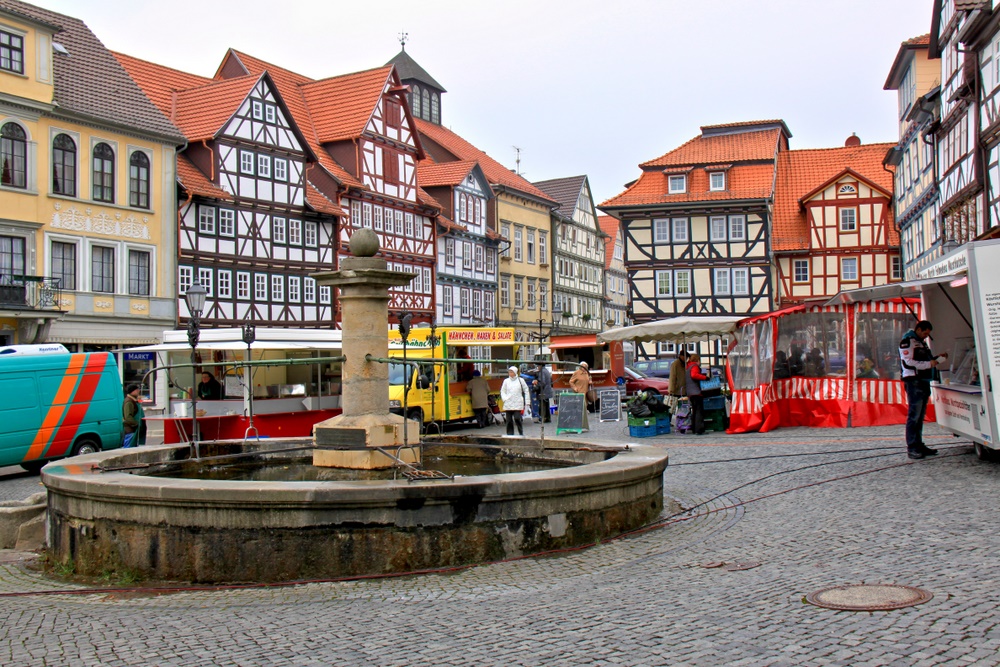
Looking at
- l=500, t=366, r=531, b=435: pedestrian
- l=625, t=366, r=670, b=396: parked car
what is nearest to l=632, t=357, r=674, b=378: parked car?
l=625, t=366, r=670, b=396: parked car

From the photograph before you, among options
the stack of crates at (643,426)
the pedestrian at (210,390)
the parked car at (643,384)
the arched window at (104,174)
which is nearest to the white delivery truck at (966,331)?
the stack of crates at (643,426)

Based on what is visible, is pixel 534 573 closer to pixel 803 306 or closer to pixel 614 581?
pixel 614 581

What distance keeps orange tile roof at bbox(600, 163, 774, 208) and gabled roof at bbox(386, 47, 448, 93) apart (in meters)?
A: 17.3

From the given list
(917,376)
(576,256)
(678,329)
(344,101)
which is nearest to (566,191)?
(576,256)

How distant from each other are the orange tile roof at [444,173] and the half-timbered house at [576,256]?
13370 millimetres

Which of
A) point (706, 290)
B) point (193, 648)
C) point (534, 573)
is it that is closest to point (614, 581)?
point (534, 573)

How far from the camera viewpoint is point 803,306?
67.4ft

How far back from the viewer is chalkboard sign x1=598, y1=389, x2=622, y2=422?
27359 millimetres

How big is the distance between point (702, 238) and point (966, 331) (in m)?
39.4

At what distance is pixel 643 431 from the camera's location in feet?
71.2

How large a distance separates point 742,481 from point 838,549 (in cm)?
500

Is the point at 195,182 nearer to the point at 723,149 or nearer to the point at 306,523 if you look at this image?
the point at 723,149

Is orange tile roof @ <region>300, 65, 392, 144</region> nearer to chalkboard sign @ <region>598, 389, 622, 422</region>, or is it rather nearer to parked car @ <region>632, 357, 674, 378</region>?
parked car @ <region>632, 357, 674, 378</region>

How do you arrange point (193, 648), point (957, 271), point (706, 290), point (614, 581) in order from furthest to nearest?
point (706, 290), point (957, 271), point (614, 581), point (193, 648)
